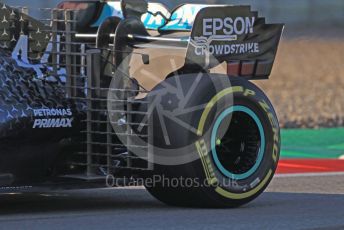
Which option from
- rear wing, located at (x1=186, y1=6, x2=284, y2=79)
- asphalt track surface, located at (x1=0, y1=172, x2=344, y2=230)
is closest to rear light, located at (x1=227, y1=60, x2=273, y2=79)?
rear wing, located at (x1=186, y1=6, x2=284, y2=79)

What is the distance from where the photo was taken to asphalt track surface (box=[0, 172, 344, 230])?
7566mm

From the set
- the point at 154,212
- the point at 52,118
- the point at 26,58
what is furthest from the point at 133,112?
the point at 26,58

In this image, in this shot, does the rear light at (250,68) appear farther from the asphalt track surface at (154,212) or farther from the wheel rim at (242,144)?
the asphalt track surface at (154,212)

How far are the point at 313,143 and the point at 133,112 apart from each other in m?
5.95

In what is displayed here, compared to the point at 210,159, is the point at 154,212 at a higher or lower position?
lower

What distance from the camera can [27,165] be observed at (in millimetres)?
7930

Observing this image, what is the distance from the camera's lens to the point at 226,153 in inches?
338

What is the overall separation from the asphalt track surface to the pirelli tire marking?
143 mm

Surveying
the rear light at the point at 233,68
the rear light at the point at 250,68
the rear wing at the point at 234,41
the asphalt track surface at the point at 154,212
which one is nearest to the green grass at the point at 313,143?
the asphalt track surface at the point at 154,212

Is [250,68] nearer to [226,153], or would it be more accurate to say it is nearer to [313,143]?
[226,153]

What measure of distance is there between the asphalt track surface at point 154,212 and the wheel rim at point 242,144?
334 millimetres

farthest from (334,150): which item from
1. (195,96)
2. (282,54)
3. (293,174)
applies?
(282,54)

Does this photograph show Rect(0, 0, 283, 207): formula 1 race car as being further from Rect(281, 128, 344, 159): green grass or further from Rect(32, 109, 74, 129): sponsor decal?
Rect(281, 128, 344, 159): green grass

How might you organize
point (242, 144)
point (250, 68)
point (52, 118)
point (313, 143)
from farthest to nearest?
1. point (313, 143)
2. point (250, 68)
3. point (242, 144)
4. point (52, 118)
